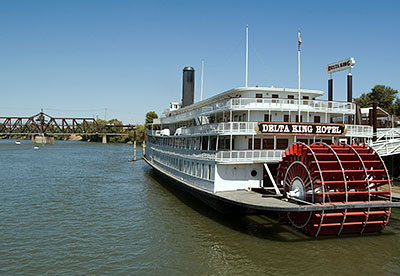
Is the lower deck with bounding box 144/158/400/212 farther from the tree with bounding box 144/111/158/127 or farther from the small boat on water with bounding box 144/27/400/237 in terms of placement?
the tree with bounding box 144/111/158/127

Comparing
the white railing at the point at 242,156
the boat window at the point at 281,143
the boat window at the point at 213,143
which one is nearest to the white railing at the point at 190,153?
the white railing at the point at 242,156

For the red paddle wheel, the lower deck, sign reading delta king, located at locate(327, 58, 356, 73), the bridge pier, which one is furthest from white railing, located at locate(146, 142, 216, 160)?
the bridge pier

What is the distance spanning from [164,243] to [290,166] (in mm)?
7237

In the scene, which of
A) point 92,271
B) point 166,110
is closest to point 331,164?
point 92,271

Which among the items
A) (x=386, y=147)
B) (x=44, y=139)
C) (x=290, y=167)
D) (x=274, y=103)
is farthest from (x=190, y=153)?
(x=44, y=139)

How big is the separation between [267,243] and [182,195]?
10862 millimetres

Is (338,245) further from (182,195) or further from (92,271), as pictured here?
(182,195)

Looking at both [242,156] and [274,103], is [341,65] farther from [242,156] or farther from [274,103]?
[242,156]

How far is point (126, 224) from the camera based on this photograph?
17.5 m

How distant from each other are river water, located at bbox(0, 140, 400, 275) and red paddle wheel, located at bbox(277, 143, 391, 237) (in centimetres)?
67

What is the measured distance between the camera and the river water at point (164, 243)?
12344 mm

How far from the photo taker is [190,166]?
2214 centimetres

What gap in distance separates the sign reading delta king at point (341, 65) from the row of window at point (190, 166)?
1519 centimetres

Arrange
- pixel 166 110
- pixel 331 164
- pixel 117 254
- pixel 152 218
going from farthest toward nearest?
pixel 166 110, pixel 152 218, pixel 331 164, pixel 117 254
